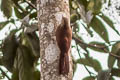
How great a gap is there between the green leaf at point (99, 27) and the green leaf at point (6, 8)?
371 millimetres

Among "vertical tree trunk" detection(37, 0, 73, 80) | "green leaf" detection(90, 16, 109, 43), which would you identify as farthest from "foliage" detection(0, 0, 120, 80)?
"vertical tree trunk" detection(37, 0, 73, 80)

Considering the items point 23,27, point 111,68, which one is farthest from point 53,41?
point 111,68

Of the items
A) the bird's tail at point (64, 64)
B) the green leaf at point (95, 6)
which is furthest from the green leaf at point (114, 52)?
the bird's tail at point (64, 64)

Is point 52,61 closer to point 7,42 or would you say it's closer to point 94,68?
point 7,42

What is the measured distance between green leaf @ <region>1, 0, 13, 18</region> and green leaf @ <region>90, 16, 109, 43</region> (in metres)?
0.37

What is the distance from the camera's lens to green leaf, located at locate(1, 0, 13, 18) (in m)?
1.48

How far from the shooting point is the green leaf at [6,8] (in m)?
1.48

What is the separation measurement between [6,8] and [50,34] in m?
0.61

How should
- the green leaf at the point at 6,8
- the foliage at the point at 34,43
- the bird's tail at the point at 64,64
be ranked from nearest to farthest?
the bird's tail at the point at 64,64
the foliage at the point at 34,43
the green leaf at the point at 6,8

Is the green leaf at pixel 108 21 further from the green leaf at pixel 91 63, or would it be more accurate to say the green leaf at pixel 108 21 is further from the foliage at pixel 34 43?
the green leaf at pixel 91 63

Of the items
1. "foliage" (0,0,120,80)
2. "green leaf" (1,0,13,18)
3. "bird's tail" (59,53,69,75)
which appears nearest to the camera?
"bird's tail" (59,53,69,75)

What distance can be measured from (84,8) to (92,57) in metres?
0.29

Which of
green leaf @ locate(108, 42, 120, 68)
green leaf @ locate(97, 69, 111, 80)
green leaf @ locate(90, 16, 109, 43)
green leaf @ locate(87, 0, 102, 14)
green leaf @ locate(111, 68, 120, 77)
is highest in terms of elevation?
green leaf @ locate(87, 0, 102, 14)

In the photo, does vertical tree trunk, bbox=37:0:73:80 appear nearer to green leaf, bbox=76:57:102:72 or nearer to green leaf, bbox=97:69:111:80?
green leaf, bbox=97:69:111:80
